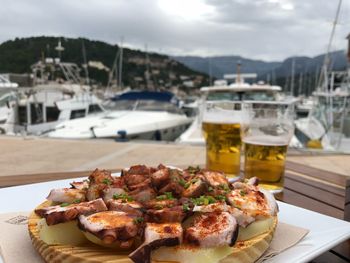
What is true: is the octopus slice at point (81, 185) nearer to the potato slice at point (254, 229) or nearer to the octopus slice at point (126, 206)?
the octopus slice at point (126, 206)

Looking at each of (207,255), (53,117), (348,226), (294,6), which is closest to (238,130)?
(348,226)

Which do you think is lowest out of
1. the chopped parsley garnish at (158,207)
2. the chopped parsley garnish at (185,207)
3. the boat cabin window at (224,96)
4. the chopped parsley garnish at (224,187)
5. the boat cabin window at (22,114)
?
the boat cabin window at (22,114)

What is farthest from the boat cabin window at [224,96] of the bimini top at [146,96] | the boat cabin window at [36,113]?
the boat cabin window at [36,113]

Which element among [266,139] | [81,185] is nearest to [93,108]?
[266,139]

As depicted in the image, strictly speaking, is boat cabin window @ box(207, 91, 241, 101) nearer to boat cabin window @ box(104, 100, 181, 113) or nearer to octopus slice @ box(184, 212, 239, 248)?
boat cabin window @ box(104, 100, 181, 113)

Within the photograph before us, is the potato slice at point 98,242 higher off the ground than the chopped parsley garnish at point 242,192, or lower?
lower

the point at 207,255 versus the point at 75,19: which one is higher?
the point at 75,19

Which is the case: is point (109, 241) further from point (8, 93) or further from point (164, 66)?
point (164, 66)
